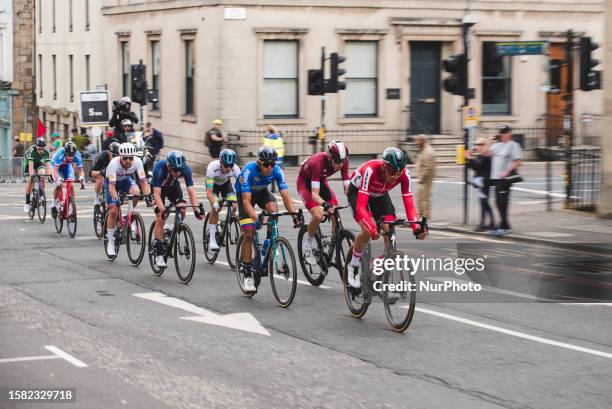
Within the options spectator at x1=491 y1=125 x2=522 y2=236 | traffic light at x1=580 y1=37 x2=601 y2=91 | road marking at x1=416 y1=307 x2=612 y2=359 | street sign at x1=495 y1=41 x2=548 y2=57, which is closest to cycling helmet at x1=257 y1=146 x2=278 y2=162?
road marking at x1=416 y1=307 x2=612 y2=359

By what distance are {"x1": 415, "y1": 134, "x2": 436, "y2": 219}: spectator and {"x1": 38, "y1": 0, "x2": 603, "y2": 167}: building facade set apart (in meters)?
16.7

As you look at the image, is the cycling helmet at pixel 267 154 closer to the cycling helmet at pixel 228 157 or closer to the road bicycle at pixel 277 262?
the road bicycle at pixel 277 262

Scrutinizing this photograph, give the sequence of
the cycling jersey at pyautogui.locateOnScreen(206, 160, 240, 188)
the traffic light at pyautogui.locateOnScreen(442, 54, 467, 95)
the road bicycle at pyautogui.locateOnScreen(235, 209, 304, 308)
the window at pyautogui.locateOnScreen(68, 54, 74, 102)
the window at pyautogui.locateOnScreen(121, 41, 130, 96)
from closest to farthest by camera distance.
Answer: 1. the road bicycle at pyautogui.locateOnScreen(235, 209, 304, 308)
2. the cycling jersey at pyautogui.locateOnScreen(206, 160, 240, 188)
3. the traffic light at pyautogui.locateOnScreen(442, 54, 467, 95)
4. the window at pyautogui.locateOnScreen(121, 41, 130, 96)
5. the window at pyautogui.locateOnScreen(68, 54, 74, 102)

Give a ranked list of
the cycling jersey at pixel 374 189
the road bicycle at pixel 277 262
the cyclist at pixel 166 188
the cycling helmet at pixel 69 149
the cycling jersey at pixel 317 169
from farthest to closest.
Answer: the cycling helmet at pixel 69 149 < the cyclist at pixel 166 188 < the cycling jersey at pixel 317 169 < the road bicycle at pixel 277 262 < the cycling jersey at pixel 374 189

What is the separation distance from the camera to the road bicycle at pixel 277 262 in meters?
13.1

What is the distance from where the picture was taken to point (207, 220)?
17.3 m

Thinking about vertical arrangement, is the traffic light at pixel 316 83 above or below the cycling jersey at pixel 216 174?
above

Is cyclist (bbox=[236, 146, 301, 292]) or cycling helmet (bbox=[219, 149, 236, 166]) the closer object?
cyclist (bbox=[236, 146, 301, 292])

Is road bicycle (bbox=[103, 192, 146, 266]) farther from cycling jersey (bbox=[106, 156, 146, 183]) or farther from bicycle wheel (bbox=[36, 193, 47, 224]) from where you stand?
bicycle wheel (bbox=[36, 193, 47, 224])

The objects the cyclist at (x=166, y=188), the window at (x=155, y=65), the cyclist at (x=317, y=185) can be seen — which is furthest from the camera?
the window at (x=155, y=65)

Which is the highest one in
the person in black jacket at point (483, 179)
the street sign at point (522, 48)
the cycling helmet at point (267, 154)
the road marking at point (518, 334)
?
the street sign at point (522, 48)

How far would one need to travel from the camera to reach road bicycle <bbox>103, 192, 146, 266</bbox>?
17.1 m

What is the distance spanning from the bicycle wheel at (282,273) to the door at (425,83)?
92.0 feet

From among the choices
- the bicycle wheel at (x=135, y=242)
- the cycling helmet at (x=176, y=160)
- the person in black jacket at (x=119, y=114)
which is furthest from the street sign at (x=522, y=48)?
the person in black jacket at (x=119, y=114)
